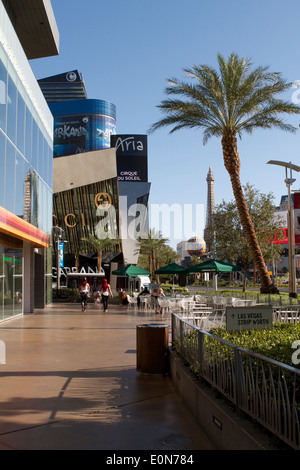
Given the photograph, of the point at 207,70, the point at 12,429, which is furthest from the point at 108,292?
the point at 12,429

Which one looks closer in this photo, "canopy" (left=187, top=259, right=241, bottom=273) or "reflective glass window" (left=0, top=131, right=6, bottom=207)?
"reflective glass window" (left=0, top=131, right=6, bottom=207)

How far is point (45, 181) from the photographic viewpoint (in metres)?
27.3

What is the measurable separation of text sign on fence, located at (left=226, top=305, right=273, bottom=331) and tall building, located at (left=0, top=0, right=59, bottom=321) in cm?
1020

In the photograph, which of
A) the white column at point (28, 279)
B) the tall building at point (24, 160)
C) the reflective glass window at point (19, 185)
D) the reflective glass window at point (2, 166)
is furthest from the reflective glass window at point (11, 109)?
the white column at point (28, 279)

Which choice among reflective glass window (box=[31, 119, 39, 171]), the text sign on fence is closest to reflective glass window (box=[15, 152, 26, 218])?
reflective glass window (box=[31, 119, 39, 171])

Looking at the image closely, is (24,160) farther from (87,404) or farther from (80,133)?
(80,133)

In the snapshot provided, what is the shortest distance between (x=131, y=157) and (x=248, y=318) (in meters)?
101

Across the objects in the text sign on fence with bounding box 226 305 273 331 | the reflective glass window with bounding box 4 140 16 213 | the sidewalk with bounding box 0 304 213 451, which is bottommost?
the sidewalk with bounding box 0 304 213 451

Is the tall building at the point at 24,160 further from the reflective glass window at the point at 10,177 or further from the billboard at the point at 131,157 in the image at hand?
the billboard at the point at 131,157

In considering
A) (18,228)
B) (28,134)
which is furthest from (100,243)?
(18,228)

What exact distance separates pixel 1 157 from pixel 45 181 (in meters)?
11.4

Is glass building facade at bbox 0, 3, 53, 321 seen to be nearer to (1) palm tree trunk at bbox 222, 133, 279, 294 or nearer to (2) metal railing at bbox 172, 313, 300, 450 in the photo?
(1) palm tree trunk at bbox 222, 133, 279, 294

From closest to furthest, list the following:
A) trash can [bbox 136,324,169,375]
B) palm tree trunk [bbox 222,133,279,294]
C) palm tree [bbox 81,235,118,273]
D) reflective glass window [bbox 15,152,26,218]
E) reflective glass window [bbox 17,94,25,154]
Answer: trash can [bbox 136,324,169,375] < reflective glass window [bbox 15,152,26,218] < reflective glass window [bbox 17,94,25,154] < palm tree trunk [bbox 222,133,279,294] < palm tree [bbox 81,235,118,273]

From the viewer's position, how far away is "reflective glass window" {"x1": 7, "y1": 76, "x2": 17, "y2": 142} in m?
17.1
